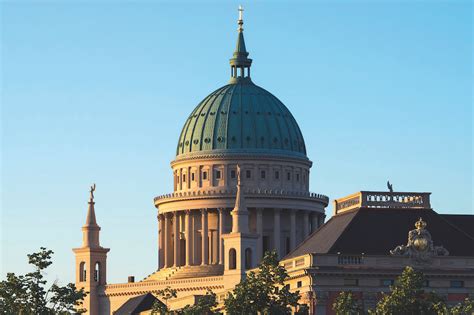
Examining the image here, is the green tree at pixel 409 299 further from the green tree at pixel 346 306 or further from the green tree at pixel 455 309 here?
the green tree at pixel 346 306

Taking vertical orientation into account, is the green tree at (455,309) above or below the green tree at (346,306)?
below

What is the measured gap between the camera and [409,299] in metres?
191

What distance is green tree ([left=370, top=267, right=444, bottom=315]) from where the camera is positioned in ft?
621

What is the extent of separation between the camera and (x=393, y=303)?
18975 cm

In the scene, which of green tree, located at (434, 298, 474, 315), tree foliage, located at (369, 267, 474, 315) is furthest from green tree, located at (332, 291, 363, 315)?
green tree, located at (434, 298, 474, 315)

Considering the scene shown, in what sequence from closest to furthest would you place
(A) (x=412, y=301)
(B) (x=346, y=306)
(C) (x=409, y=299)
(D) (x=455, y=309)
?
(D) (x=455, y=309) < (A) (x=412, y=301) < (C) (x=409, y=299) < (B) (x=346, y=306)

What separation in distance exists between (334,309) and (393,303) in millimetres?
9588

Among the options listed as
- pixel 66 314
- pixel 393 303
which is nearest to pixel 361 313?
pixel 393 303

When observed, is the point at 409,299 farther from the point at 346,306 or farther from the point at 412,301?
the point at 346,306

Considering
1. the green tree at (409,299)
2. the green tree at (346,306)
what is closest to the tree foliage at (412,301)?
the green tree at (409,299)

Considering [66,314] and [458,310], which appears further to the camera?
[66,314]

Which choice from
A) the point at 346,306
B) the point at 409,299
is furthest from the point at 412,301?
the point at 346,306

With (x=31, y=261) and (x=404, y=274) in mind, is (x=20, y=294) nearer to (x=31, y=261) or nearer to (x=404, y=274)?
(x=31, y=261)

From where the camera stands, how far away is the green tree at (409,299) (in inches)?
7456
